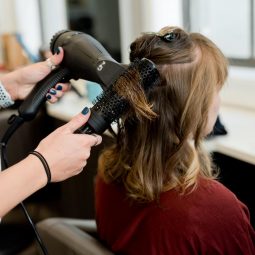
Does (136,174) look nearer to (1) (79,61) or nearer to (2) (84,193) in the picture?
(1) (79,61)

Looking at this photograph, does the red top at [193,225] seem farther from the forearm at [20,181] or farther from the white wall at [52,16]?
the white wall at [52,16]

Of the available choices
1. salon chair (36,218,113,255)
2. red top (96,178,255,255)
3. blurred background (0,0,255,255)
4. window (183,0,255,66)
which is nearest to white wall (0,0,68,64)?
blurred background (0,0,255,255)

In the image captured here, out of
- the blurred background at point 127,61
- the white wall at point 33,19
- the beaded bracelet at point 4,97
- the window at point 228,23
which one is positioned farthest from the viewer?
the white wall at point 33,19

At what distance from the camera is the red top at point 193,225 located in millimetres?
978

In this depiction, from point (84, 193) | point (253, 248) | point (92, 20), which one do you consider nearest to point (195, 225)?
point (253, 248)

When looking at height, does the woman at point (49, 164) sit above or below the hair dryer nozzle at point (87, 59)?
below

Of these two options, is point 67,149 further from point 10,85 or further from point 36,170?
point 10,85

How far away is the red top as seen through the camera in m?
0.98

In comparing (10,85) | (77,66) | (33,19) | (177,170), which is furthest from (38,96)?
(33,19)

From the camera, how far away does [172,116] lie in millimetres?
1019

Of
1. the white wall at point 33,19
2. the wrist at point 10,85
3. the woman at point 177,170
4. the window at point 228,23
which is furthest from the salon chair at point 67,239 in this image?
the white wall at point 33,19

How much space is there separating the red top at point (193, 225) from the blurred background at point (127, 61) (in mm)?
308

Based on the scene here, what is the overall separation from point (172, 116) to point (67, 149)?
0.28 m

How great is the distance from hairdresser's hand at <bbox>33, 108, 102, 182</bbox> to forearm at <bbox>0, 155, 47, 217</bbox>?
2 cm
